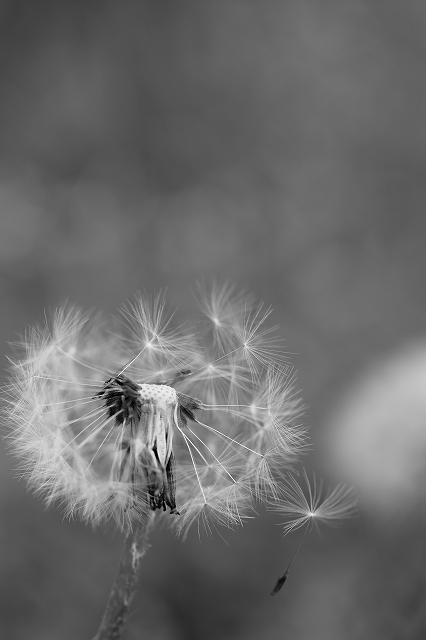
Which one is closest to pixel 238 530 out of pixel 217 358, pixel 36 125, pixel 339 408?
pixel 339 408


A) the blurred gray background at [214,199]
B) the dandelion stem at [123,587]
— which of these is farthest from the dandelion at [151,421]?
the blurred gray background at [214,199]

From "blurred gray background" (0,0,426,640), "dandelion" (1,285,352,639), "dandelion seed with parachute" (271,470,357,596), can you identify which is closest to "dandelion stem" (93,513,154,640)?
"dandelion" (1,285,352,639)

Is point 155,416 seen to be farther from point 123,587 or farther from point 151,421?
point 123,587

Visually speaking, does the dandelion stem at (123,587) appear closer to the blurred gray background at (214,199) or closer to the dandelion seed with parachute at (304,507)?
the dandelion seed with parachute at (304,507)

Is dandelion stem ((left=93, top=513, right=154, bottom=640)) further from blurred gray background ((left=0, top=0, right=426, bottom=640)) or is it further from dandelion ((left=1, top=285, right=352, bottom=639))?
blurred gray background ((left=0, top=0, right=426, bottom=640))

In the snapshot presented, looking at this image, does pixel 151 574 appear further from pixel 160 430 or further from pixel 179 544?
pixel 160 430
